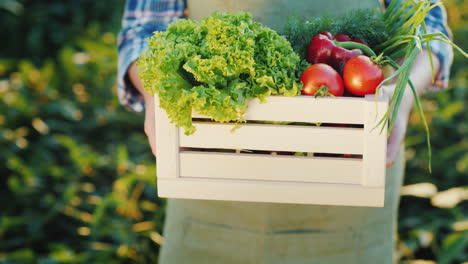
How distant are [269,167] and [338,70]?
0.32m

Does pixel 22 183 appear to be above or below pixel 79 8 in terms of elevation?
below

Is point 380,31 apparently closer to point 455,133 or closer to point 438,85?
point 438,85

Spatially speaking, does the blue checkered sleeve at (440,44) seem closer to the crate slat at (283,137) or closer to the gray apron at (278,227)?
the gray apron at (278,227)

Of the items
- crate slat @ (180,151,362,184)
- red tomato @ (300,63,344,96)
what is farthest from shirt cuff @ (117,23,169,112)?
red tomato @ (300,63,344,96)

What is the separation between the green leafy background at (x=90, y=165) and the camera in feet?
9.73

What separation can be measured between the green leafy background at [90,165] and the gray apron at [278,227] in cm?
108

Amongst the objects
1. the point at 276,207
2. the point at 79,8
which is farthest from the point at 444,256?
the point at 79,8

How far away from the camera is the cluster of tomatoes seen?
4.36 ft

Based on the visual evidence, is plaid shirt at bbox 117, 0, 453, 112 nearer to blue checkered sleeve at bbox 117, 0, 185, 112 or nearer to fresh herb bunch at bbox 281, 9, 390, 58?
blue checkered sleeve at bbox 117, 0, 185, 112

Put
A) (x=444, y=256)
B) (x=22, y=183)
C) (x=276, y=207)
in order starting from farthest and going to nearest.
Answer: (x=22, y=183) < (x=444, y=256) < (x=276, y=207)

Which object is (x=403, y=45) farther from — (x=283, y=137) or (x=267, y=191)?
(x=267, y=191)

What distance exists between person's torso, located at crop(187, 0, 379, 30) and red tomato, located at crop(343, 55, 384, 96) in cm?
38

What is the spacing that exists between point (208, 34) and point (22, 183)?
7.65 ft

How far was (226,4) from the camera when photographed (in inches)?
68.4
